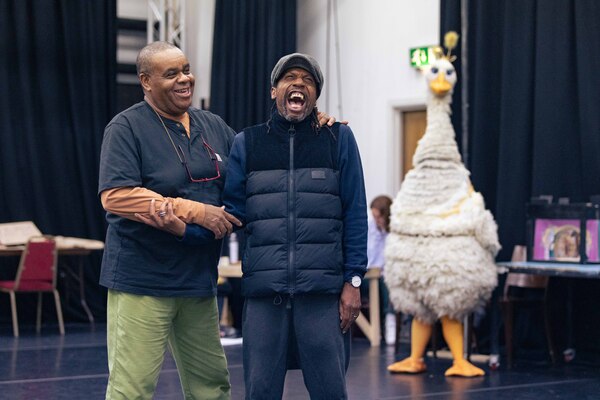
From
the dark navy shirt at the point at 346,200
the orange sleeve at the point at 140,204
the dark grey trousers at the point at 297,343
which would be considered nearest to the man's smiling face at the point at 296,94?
the dark navy shirt at the point at 346,200

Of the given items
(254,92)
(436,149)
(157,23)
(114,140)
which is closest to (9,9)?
(157,23)

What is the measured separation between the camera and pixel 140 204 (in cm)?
357

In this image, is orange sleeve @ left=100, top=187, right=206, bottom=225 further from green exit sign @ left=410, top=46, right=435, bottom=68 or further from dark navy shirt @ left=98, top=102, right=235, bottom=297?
green exit sign @ left=410, top=46, right=435, bottom=68

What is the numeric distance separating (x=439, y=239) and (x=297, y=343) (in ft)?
10.6

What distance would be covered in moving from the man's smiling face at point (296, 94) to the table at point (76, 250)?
20.8ft

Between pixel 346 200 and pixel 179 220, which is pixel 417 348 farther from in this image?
pixel 179 220

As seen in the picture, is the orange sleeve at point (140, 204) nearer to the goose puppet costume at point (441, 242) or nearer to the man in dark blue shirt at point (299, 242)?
the man in dark blue shirt at point (299, 242)

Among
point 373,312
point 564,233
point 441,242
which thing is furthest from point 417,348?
point 373,312

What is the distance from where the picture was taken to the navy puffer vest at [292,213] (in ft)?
11.7

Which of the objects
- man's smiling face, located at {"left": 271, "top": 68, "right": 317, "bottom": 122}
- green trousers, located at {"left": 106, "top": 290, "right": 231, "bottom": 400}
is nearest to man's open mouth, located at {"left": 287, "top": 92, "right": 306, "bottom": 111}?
man's smiling face, located at {"left": 271, "top": 68, "right": 317, "bottom": 122}

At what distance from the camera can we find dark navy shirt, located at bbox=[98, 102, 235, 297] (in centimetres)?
364

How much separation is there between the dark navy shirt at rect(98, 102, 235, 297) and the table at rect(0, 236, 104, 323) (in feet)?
20.0

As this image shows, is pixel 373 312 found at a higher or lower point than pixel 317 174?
lower

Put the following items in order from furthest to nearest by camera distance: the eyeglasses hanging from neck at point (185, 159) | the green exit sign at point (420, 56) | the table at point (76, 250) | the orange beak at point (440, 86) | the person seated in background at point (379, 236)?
the table at point (76, 250), the green exit sign at point (420, 56), the person seated in background at point (379, 236), the orange beak at point (440, 86), the eyeglasses hanging from neck at point (185, 159)
